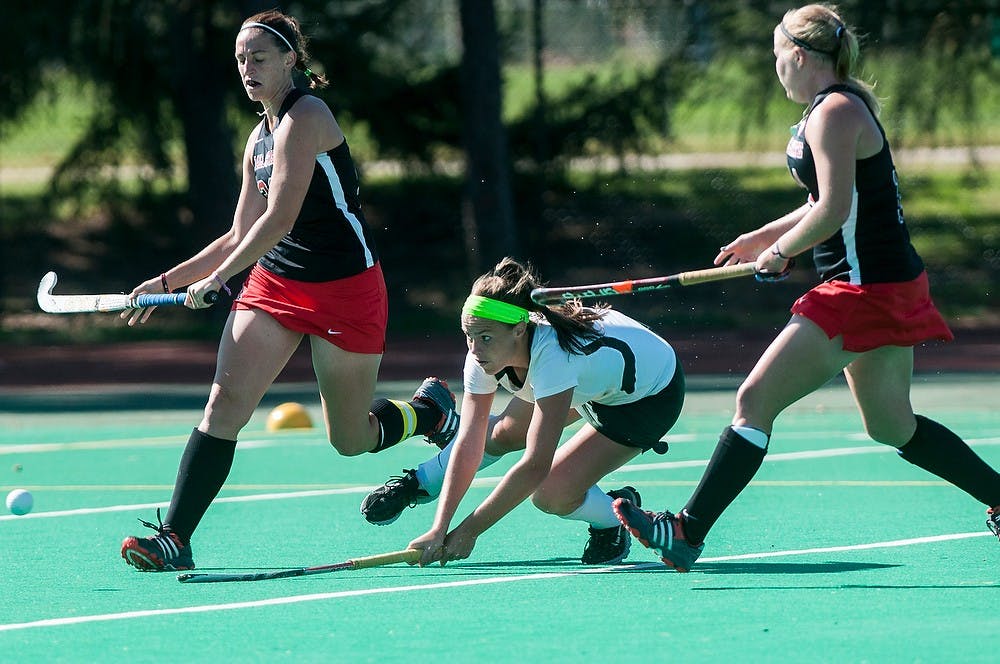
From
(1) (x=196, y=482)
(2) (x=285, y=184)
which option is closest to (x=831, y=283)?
(2) (x=285, y=184)

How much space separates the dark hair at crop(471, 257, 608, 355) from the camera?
6.07 metres

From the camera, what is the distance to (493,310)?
6.03 meters

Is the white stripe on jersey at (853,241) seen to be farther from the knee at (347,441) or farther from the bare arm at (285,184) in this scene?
the knee at (347,441)

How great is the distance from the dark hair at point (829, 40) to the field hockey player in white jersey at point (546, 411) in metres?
1.26

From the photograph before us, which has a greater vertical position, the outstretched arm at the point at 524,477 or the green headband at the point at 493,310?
the green headband at the point at 493,310

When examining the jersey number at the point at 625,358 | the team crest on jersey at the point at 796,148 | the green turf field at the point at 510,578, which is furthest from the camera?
the jersey number at the point at 625,358

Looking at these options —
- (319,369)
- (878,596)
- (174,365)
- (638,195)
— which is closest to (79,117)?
(174,365)

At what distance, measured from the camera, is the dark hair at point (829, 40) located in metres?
5.95

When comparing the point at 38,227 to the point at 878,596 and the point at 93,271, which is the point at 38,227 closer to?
the point at 93,271

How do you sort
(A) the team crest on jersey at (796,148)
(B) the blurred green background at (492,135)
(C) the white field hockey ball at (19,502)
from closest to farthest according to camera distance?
1. (A) the team crest on jersey at (796,148)
2. (C) the white field hockey ball at (19,502)
3. (B) the blurred green background at (492,135)

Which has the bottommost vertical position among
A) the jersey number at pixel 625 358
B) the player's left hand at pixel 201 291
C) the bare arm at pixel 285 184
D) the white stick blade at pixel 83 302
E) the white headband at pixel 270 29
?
the jersey number at pixel 625 358

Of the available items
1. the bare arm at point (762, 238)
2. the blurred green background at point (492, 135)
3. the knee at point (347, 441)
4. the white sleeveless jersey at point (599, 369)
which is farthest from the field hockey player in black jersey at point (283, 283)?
the blurred green background at point (492, 135)

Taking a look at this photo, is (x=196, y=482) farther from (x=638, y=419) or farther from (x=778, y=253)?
(x=778, y=253)

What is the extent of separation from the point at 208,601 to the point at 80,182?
1622 cm
